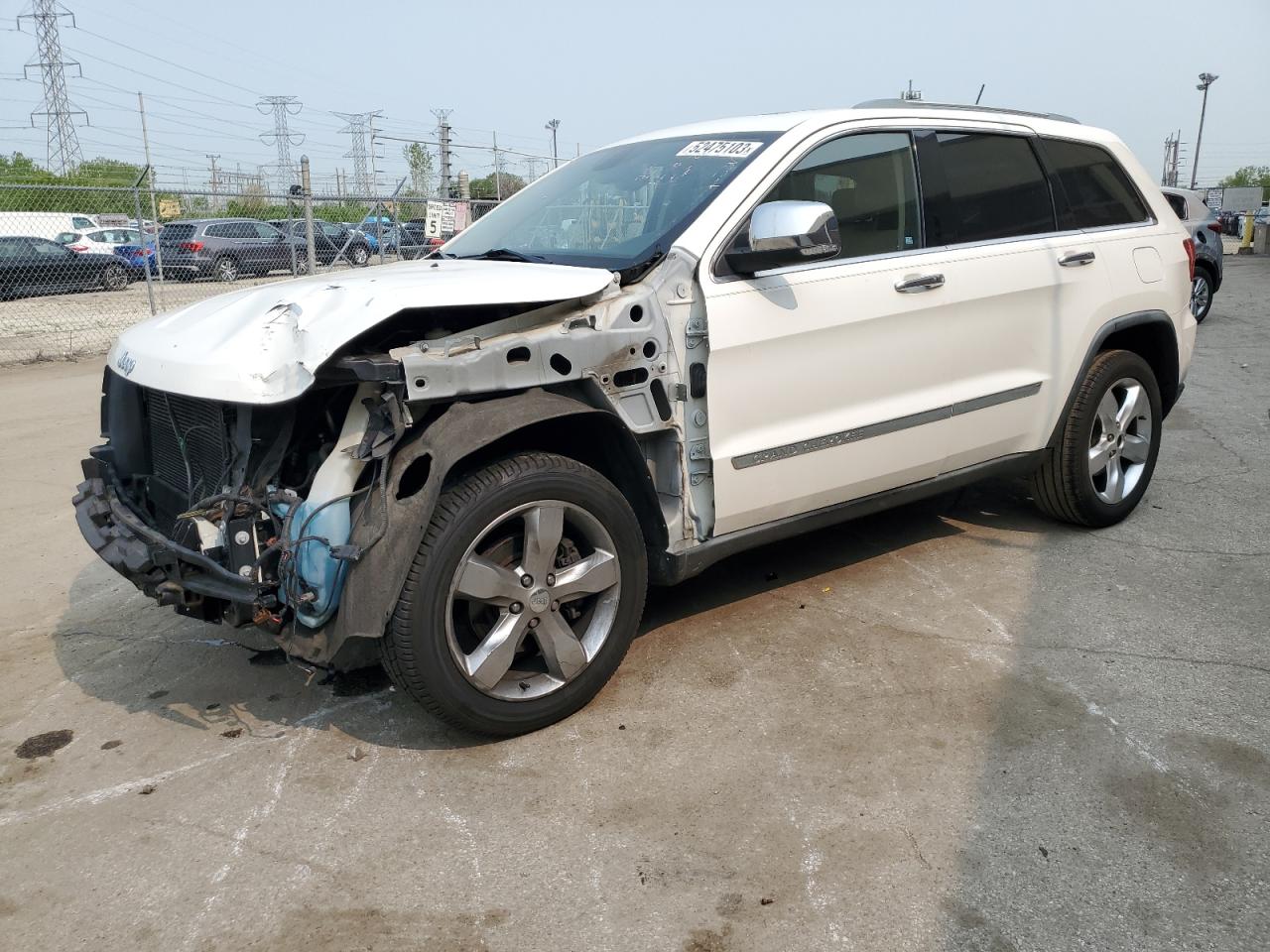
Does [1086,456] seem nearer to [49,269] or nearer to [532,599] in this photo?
[532,599]

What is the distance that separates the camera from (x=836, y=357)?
3.83 metres

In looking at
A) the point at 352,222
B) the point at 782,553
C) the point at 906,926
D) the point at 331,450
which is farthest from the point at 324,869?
the point at 352,222

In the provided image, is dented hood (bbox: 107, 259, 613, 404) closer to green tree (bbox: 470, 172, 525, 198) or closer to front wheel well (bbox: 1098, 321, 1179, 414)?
front wheel well (bbox: 1098, 321, 1179, 414)

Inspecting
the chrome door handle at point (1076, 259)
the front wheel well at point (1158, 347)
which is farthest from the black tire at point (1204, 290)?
the chrome door handle at point (1076, 259)

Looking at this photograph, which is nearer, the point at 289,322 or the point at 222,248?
the point at 289,322

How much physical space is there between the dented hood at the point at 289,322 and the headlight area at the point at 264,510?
0.47 feet

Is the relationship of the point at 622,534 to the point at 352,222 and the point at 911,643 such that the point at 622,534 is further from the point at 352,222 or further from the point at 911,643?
the point at 352,222

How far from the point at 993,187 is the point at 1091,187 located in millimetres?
733

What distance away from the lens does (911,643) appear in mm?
3953

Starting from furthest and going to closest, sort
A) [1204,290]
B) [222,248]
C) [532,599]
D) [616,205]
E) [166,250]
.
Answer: [222,248], [166,250], [1204,290], [616,205], [532,599]

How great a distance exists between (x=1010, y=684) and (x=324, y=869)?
2299mm

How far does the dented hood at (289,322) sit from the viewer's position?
2.90 m

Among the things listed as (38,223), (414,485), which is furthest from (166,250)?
(414,485)

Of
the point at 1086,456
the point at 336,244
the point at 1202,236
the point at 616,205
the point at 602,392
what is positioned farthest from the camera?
the point at 336,244
